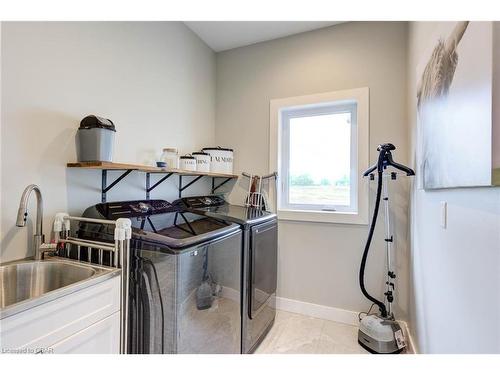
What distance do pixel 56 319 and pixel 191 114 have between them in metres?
2.06

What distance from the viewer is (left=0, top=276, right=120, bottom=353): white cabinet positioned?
807 mm

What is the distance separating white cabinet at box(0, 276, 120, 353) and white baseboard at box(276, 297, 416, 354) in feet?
5.76

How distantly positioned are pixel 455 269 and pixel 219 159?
2048mm

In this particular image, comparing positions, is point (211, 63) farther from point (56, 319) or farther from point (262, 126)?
point (56, 319)

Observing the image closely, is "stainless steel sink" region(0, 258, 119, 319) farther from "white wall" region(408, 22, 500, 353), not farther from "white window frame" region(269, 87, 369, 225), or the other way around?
"white window frame" region(269, 87, 369, 225)

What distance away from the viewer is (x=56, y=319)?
909 mm

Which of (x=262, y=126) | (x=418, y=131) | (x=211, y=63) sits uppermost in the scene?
(x=211, y=63)

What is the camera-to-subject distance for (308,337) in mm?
2102

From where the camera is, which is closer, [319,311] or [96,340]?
[96,340]

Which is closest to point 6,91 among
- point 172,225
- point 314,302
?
point 172,225

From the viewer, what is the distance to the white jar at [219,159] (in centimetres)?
257

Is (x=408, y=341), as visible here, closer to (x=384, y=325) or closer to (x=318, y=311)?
(x=384, y=325)

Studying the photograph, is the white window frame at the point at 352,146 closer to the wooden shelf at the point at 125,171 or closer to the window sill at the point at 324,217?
the window sill at the point at 324,217

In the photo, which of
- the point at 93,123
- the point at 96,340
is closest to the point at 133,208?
the point at 93,123
